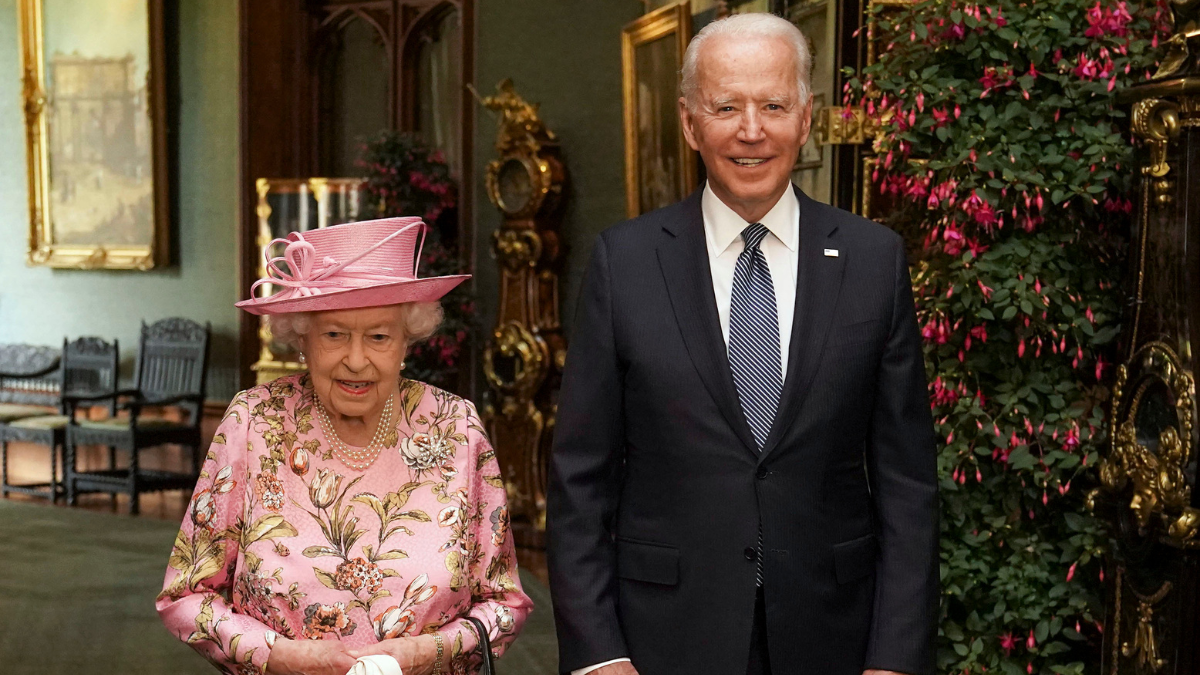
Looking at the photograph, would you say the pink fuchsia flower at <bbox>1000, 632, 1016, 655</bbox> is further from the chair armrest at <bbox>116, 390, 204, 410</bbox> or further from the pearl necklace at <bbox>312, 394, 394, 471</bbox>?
the chair armrest at <bbox>116, 390, 204, 410</bbox>

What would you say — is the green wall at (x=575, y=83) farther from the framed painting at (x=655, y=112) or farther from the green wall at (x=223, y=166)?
the framed painting at (x=655, y=112)

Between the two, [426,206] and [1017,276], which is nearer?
[1017,276]

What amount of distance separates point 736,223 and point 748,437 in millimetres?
352

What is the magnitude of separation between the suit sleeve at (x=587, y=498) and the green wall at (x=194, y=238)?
758 centimetres

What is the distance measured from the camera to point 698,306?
7.08ft

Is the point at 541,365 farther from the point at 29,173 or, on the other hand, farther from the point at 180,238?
the point at 29,173

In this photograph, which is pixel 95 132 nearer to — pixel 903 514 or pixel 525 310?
pixel 525 310

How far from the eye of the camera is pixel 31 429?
9148 millimetres

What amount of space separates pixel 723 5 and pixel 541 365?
268cm

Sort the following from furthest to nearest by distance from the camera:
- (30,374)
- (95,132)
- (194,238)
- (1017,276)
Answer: (95,132) < (30,374) < (194,238) < (1017,276)

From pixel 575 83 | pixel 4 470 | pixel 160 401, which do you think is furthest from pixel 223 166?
pixel 575 83

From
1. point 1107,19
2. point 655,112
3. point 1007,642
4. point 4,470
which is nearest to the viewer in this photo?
point 1107,19

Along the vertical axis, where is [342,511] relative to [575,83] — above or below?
below

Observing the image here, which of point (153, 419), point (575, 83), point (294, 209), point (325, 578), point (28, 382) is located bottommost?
point (153, 419)
